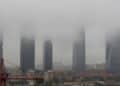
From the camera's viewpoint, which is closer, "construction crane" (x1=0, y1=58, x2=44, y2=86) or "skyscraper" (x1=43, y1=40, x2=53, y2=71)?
"construction crane" (x1=0, y1=58, x2=44, y2=86)

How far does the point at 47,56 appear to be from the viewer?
402 centimetres

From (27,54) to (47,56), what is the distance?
14.6 inches

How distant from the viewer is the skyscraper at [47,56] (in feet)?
12.8

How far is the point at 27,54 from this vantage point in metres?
3.85

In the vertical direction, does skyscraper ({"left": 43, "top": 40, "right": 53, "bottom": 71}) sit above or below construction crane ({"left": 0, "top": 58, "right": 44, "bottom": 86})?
above

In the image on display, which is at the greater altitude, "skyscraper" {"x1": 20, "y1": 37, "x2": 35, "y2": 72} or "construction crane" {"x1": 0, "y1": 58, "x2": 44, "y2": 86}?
"skyscraper" {"x1": 20, "y1": 37, "x2": 35, "y2": 72}

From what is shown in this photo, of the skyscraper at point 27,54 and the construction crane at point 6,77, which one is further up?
the skyscraper at point 27,54

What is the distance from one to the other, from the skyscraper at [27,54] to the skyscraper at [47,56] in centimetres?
21

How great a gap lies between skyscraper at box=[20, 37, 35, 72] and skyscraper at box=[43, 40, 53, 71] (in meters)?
0.21

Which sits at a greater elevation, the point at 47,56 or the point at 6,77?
the point at 47,56

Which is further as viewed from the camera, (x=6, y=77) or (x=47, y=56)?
(x=47, y=56)

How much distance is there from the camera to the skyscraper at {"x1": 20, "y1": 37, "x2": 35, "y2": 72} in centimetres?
381

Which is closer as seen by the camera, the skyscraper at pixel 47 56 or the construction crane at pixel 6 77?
the construction crane at pixel 6 77

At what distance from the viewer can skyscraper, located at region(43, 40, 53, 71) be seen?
3.91 meters
